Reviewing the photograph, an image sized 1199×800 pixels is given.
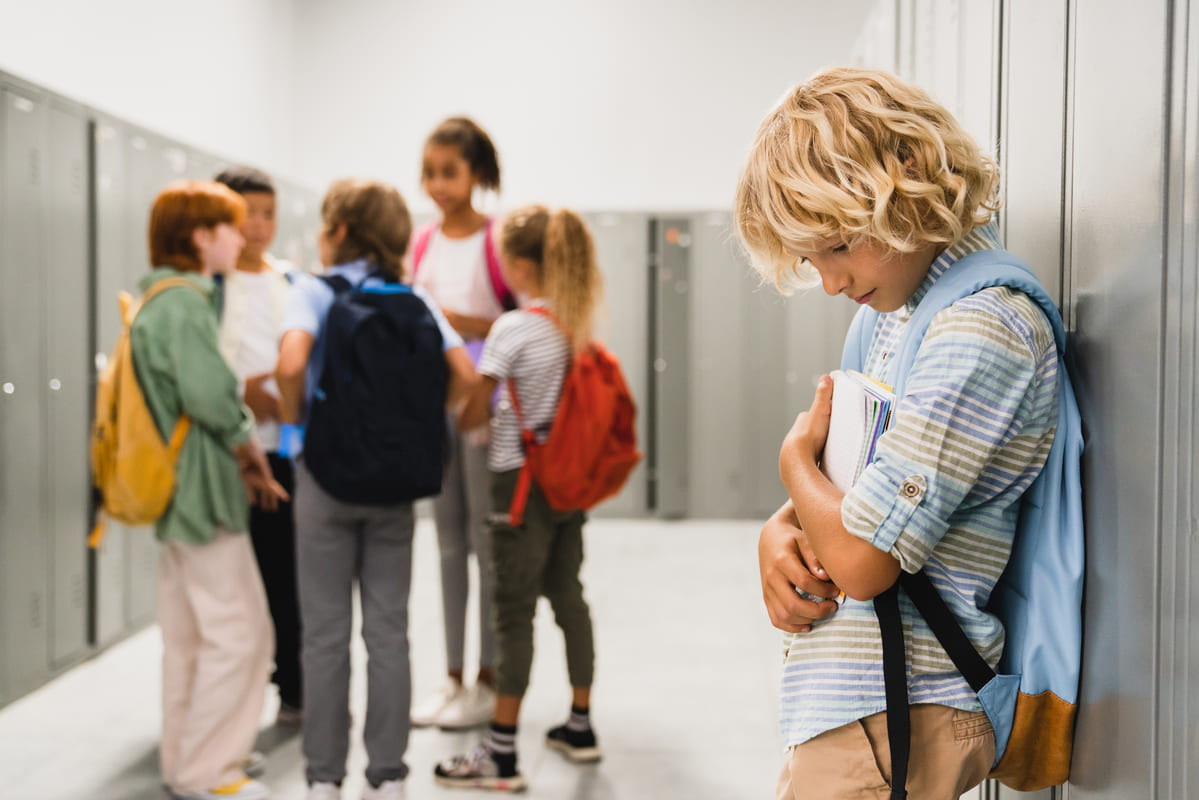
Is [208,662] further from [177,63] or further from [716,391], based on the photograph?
[716,391]

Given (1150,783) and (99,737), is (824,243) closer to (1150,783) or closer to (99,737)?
(1150,783)

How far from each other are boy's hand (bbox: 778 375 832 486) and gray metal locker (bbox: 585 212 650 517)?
205 inches

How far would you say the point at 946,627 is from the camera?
1.05m

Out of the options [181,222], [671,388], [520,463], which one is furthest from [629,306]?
[181,222]

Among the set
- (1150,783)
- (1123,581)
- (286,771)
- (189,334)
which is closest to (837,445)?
(1123,581)

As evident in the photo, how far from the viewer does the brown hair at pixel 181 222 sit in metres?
2.45

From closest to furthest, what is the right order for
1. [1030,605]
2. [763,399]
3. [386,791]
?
[1030,605]
[386,791]
[763,399]

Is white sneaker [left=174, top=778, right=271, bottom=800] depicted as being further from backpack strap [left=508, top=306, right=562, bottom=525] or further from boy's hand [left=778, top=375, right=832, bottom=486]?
boy's hand [left=778, top=375, right=832, bottom=486]

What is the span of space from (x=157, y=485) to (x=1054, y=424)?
207 centimetres

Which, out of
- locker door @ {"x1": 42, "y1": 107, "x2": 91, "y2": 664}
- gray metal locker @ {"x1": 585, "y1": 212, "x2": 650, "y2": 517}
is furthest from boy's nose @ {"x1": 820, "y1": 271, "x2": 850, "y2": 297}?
gray metal locker @ {"x1": 585, "y1": 212, "x2": 650, "y2": 517}

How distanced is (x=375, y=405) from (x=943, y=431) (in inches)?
59.2

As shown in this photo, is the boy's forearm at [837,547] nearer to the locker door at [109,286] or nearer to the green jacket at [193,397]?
the green jacket at [193,397]

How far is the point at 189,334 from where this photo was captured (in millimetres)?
2330

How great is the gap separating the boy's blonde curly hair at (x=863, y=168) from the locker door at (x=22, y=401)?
2.93 metres
